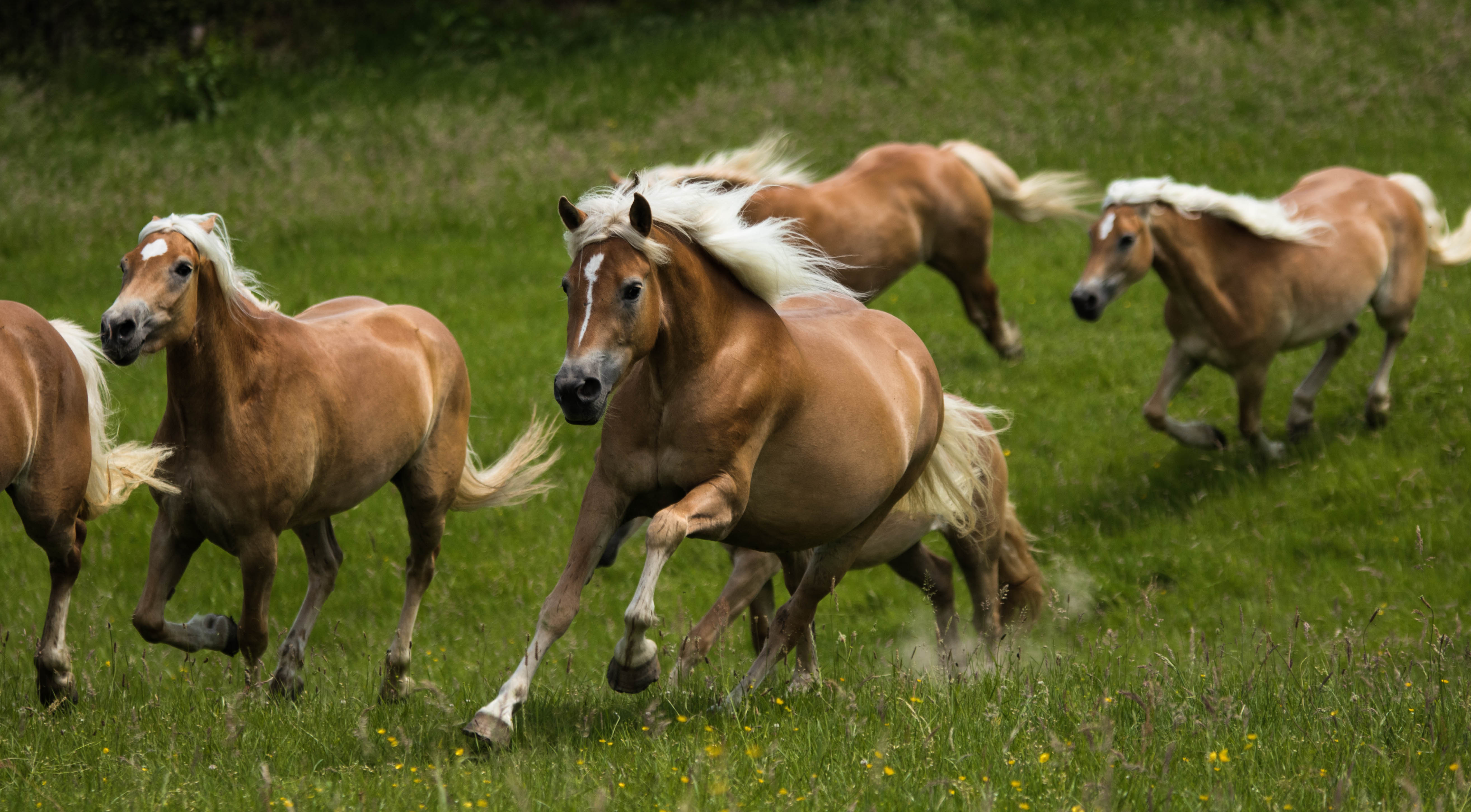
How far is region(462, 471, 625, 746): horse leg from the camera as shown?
13.2 ft

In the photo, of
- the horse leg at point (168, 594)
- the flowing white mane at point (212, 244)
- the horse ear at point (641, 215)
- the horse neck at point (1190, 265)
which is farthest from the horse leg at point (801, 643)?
the horse neck at point (1190, 265)

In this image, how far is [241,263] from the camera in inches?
558

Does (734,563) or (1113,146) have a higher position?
(734,563)

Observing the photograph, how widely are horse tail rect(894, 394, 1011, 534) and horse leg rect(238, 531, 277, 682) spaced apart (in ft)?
9.16

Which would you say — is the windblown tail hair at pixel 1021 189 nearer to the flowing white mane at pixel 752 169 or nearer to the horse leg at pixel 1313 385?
the flowing white mane at pixel 752 169

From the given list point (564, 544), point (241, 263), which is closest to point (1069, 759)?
point (564, 544)

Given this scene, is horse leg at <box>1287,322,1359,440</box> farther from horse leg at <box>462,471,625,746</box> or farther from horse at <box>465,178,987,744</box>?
horse leg at <box>462,471,625,746</box>

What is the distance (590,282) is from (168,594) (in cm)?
273

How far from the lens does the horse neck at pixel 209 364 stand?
207 inches

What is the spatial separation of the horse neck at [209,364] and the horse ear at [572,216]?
1.82 meters

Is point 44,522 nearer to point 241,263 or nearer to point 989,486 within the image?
point 989,486

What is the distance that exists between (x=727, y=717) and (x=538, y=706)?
777 mm

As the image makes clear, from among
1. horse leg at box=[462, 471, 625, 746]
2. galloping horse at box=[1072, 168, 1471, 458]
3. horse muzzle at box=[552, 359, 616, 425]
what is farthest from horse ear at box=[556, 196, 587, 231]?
galloping horse at box=[1072, 168, 1471, 458]

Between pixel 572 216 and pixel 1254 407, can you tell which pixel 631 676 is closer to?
pixel 572 216
